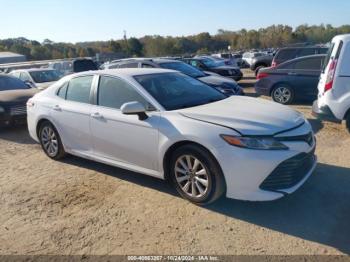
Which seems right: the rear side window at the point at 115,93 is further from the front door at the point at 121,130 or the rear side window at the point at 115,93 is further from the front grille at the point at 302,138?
the front grille at the point at 302,138

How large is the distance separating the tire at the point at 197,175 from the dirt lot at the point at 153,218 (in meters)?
0.16

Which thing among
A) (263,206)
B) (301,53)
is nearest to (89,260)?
(263,206)

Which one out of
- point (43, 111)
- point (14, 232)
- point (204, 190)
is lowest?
point (14, 232)

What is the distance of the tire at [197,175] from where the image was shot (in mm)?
3899

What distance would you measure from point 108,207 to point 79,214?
344mm

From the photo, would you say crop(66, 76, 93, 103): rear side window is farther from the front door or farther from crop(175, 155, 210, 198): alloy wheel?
crop(175, 155, 210, 198): alloy wheel

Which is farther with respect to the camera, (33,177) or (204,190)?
(33,177)

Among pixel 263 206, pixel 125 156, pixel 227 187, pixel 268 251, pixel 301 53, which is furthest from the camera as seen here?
pixel 301 53

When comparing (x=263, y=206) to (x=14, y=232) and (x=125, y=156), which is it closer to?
(x=125, y=156)

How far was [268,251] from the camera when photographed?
10.8 feet

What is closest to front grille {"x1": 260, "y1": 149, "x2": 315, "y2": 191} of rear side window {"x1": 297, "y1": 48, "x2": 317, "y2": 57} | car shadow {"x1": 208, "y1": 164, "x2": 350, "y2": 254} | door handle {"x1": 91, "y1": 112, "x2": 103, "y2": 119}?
car shadow {"x1": 208, "y1": 164, "x2": 350, "y2": 254}

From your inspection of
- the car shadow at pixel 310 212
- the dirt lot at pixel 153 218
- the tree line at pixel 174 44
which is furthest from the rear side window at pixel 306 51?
the tree line at pixel 174 44

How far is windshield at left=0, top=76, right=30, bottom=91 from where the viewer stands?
10264 millimetres

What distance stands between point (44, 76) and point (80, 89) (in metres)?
8.65
